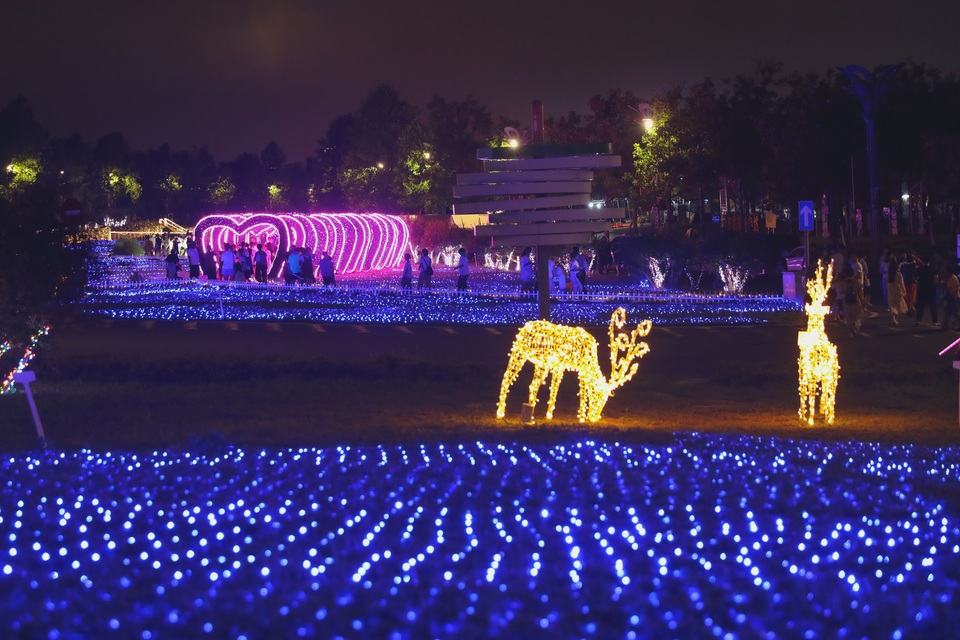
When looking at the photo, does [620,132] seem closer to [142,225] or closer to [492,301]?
[492,301]

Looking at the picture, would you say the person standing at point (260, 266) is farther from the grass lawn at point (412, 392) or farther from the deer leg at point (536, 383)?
the deer leg at point (536, 383)

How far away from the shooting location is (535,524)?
Answer: 705 cm

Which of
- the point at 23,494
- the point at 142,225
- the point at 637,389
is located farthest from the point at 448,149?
the point at 23,494

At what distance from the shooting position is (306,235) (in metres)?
52.5

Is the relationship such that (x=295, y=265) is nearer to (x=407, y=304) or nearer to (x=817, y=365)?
(x=407, y=304)

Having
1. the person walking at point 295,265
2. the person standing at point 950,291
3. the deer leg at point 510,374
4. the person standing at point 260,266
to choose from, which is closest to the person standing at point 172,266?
the person standing at point 260,266

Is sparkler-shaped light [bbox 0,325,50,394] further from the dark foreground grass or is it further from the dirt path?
the dirt path

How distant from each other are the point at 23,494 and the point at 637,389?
32.5 feet

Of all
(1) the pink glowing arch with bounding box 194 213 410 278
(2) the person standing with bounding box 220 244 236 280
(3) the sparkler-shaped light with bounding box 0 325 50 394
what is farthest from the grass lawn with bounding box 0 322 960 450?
(1) the pink glowing arch with bounding box 194 213 410 278

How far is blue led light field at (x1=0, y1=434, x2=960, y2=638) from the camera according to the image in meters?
5.29

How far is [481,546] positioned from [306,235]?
46800 mm

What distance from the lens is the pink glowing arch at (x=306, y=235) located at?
51312 millimetres

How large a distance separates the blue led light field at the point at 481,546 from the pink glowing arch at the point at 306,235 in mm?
39302

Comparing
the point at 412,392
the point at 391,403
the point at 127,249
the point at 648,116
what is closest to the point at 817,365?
the point at 391,403
